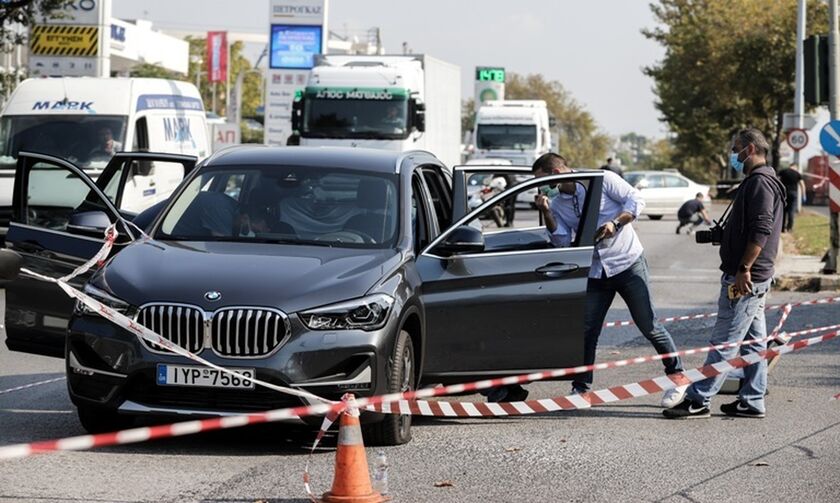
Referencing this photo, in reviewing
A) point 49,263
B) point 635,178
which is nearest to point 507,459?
point 49,263

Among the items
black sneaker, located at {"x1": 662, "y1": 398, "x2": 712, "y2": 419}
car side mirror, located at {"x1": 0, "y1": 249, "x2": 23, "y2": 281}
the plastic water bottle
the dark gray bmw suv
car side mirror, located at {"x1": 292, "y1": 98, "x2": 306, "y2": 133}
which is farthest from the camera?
car side mirror, located at {"x1": 292, "y1": 98, "x2": 306, "y2": 133}

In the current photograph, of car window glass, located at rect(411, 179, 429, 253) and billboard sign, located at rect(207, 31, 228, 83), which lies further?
billboard sign, located at rect(207, 31, 228, 83)

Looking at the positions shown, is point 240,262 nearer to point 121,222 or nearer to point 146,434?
point 121,222

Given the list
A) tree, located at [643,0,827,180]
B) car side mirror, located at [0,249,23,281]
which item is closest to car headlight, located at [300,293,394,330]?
car side mirror, located at [0,249,23,281]

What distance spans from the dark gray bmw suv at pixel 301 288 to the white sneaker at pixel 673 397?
1002 mm

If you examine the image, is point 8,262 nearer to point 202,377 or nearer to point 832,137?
point 202,377

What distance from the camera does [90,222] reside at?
31.3 feet

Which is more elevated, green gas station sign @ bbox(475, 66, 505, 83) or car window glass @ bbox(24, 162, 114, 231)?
green gas station sign @ bbox(475, 66, 505, 83)

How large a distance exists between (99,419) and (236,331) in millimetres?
1176

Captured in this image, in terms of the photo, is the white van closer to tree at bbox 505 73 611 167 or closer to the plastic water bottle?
the plastic water bottle

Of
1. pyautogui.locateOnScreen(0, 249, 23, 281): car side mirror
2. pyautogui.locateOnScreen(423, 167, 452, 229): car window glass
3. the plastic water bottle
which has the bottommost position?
the plastic water bottle

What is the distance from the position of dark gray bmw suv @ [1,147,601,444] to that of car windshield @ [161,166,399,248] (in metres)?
0.01

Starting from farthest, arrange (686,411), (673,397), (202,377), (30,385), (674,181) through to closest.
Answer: (674,181)
(30,385)
(673,397)
(686,411)
(202,377)

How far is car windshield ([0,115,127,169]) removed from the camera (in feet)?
72.4
